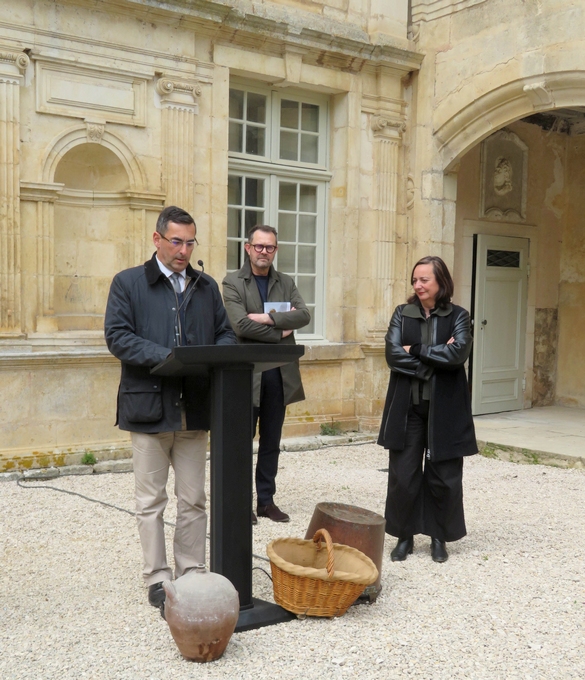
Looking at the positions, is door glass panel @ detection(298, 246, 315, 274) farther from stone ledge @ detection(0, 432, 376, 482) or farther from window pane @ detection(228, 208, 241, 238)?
stone ledge @ detection(0, 432, 376, 482)

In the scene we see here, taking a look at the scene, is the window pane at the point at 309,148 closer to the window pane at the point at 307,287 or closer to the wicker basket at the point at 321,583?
the window pane at the point at 307,287

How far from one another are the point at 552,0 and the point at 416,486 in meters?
4.91

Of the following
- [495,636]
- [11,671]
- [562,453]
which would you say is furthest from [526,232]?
Result: [11,671]

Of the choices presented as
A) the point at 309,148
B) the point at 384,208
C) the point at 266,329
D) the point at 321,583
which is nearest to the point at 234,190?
the point at 309,148

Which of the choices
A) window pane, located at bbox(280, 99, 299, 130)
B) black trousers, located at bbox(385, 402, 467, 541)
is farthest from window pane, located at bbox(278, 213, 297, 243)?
black trousers, located at bbox(385, 402, 467, 541)

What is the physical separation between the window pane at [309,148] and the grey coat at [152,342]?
486cm

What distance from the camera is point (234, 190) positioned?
785 cm

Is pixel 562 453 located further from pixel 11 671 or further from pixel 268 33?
pixel 11 671

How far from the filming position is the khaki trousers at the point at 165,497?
3612 millimetres

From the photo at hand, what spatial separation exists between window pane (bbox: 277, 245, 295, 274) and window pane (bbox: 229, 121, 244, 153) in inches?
41.2

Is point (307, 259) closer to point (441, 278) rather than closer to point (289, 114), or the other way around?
point (289, 114)

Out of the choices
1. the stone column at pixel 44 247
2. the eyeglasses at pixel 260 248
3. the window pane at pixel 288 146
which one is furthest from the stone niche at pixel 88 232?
the eyeglasses at pixel 260 248

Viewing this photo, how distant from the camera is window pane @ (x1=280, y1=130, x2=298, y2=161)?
814 cm

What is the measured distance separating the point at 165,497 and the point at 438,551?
5.27 feet
